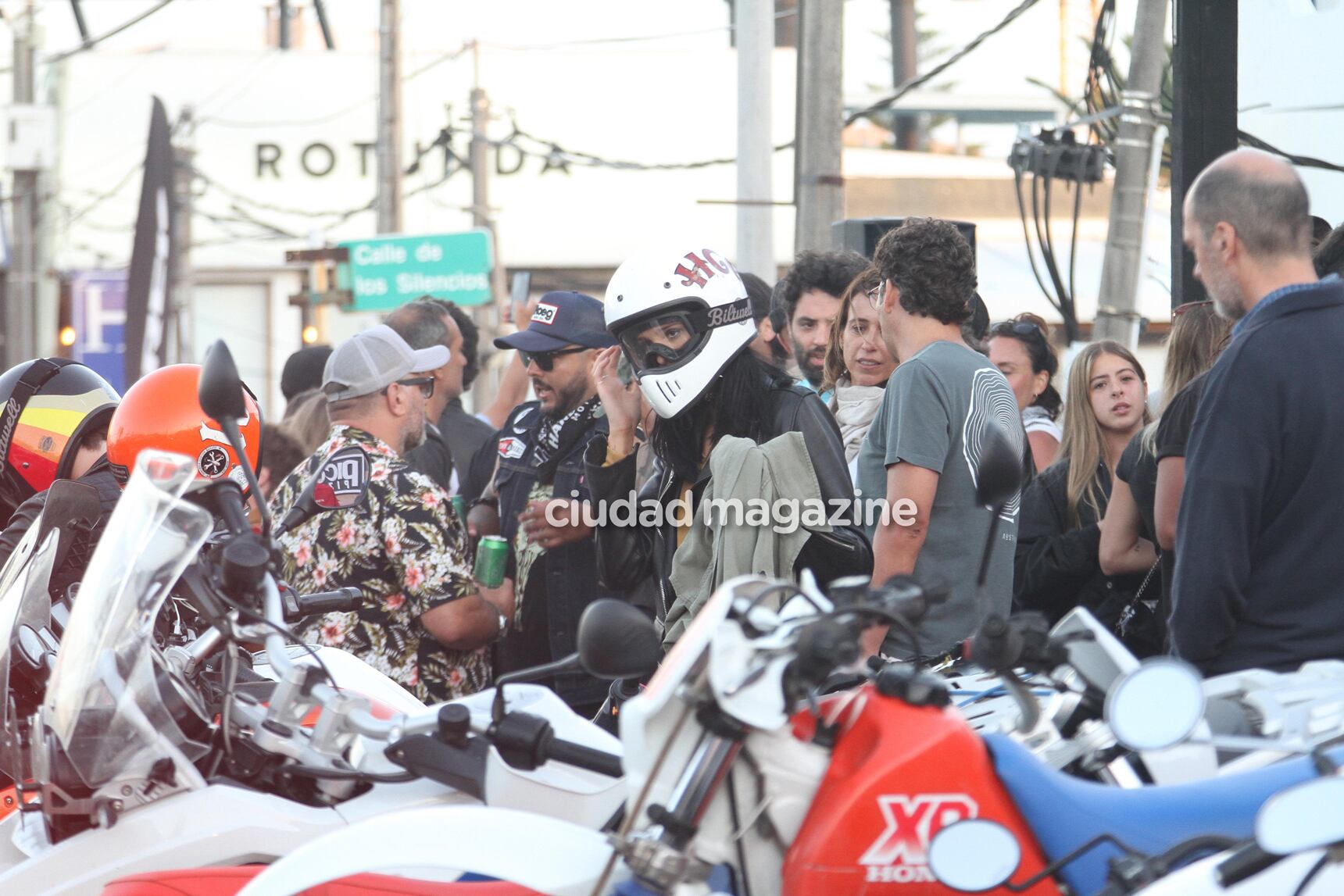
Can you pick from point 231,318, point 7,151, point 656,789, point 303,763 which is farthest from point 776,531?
point 231,318

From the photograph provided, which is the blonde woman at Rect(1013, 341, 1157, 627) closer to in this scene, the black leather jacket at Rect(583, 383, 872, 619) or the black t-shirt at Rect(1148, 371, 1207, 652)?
the black t-shirt at Rect(1148, 371, 1207, 652)

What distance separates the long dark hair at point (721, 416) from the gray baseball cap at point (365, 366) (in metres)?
1.22

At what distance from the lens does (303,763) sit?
2873 mm

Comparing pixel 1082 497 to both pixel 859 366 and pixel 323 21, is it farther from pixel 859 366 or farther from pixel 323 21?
pixel 323 21

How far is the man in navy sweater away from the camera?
303cm

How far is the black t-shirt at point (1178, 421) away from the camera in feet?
13.5

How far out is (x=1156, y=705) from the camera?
2.21 meters

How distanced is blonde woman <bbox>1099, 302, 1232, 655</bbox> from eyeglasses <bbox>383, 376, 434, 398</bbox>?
2.19 metres

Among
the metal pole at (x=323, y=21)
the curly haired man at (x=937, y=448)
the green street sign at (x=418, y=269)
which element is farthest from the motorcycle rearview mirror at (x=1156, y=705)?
the metal pole at (x=323, y=21)

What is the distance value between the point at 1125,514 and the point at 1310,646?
5.78 ft

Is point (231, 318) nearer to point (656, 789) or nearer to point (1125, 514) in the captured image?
point (1125, 514)

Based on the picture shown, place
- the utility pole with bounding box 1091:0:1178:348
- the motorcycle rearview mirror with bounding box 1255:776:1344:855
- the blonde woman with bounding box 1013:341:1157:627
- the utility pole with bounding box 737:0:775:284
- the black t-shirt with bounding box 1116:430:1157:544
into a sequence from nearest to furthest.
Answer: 1. the motorcycle rearview mirror with bounding box 1255:776:1344:855
2. the black t-shirt with bounding box 1116:430:1157:544
3. the blonde woman with bounding box 1013:341:1157:627
4. the utility pole with bounding box 1091:0:1178:348
5. the utility pole with bounding box 737:0:775:284

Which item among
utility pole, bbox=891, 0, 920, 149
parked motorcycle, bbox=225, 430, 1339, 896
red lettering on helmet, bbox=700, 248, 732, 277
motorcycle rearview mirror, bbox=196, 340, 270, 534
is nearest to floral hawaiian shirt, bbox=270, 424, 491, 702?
red lettering on helmet, bbox=700, 248, 732, 277

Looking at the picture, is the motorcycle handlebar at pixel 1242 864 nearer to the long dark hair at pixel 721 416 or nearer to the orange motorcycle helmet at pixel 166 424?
the long dark hair at pixel 721 416
